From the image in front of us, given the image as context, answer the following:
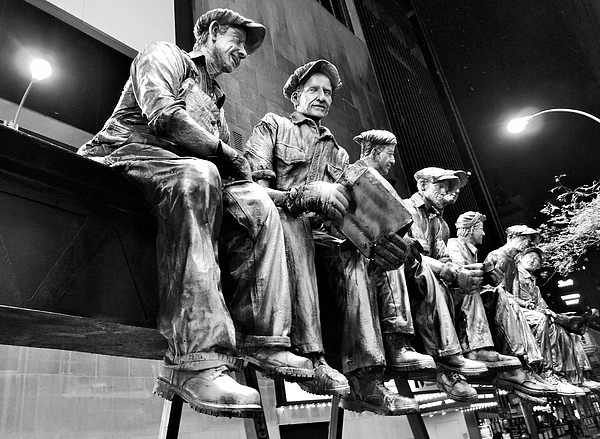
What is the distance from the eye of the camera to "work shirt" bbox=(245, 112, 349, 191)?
9.82 ft

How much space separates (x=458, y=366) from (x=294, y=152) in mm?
2009

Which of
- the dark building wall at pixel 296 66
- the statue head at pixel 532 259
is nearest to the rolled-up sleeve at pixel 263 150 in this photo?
the dark building wall at pixel 296 66

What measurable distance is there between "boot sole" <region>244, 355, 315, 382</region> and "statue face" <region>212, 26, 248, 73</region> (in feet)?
5.09

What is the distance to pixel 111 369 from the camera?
4094 millimetres

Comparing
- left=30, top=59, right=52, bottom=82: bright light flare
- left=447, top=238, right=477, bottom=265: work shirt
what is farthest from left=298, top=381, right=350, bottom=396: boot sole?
left=30, top=59, right=52, bottom=82: bright light flare

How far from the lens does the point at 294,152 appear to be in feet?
10.0

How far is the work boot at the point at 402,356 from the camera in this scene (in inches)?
108

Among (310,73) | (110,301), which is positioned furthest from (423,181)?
(110,301)

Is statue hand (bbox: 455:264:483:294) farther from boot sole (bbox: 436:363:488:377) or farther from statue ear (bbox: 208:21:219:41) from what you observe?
statue ear (bbox: 208:21:219:41)

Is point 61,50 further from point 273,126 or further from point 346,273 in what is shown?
point 346,273

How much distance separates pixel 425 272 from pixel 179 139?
2404 millimetres

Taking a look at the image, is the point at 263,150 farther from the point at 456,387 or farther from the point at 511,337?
the point at 511,337

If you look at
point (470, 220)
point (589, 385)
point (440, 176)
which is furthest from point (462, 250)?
point (589, 385)

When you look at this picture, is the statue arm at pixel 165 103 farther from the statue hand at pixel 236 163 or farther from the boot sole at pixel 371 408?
the boot sole at pixel 371 408
